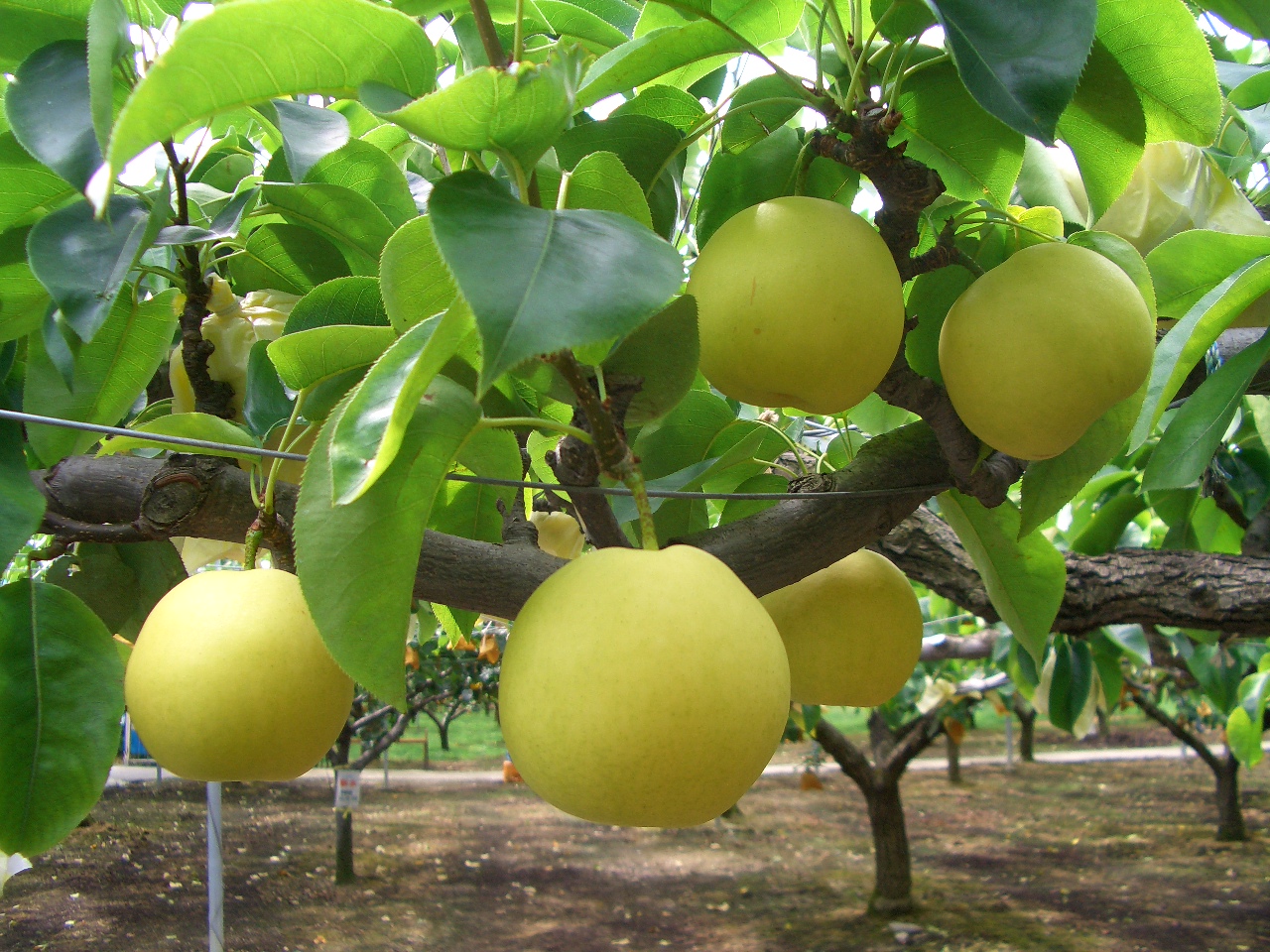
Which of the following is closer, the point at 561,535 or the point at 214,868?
the point at 561,535

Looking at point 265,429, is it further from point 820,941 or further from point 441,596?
point 820,941

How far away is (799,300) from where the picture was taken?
0.52 metres

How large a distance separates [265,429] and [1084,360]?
0.60 meters

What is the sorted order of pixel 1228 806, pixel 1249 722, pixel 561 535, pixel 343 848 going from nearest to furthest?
pixel 561 535 → pixel 1249 722 → pixel 343 848 → pixel 1228 806

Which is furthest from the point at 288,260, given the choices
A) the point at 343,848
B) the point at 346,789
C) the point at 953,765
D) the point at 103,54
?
the point at 953,765

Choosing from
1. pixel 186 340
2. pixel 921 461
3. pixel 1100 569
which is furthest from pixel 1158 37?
pixel 1100 569

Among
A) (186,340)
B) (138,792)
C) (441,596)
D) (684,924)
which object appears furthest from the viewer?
(684,924)

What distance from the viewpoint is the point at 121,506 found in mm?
787

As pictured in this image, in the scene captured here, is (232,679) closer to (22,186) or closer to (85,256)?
(85,256)

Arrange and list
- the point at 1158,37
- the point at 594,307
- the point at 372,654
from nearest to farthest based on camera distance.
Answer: the point at 594,307, the point at 372,654, the point at 1158,37

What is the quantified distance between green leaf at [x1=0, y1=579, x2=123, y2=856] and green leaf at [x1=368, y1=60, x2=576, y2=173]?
1.77 feet

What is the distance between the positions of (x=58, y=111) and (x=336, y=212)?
20 centimetres

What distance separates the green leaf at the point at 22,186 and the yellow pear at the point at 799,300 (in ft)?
1.83

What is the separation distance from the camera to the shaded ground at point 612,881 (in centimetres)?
523
